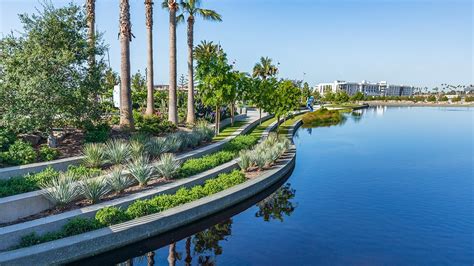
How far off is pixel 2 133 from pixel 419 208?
14.9 meters

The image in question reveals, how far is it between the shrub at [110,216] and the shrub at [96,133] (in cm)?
621

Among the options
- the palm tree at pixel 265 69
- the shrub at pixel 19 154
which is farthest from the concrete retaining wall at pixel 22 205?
the palm tree at pixel 265 69

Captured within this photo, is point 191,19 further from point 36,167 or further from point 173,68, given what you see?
point 36,167

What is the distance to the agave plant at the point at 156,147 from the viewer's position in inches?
575

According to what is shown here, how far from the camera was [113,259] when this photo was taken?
825 centimetres

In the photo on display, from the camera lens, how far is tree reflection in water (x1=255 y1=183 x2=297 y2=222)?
38.7 feet

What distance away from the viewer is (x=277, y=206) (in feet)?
41.6

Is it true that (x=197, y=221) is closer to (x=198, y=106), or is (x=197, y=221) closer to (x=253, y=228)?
(x=253, y=228)

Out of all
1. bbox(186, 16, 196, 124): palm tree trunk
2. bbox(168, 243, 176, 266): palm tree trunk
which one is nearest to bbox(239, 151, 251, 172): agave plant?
bbox(168, 243, 176, 266): palm tree trunk

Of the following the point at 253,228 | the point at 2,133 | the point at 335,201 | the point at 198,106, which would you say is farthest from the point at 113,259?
the point at 198,106

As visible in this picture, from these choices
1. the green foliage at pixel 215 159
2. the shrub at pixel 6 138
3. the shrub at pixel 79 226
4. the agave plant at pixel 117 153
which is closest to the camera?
the shrub at pixel 79 226

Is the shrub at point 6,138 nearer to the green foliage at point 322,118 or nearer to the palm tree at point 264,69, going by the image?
the green foliage at point 322,118

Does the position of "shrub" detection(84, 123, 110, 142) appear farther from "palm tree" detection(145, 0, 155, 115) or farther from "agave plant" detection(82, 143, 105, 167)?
"palm tree" detection(145, 0, 155, 115)

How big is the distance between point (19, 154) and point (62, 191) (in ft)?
10.7
